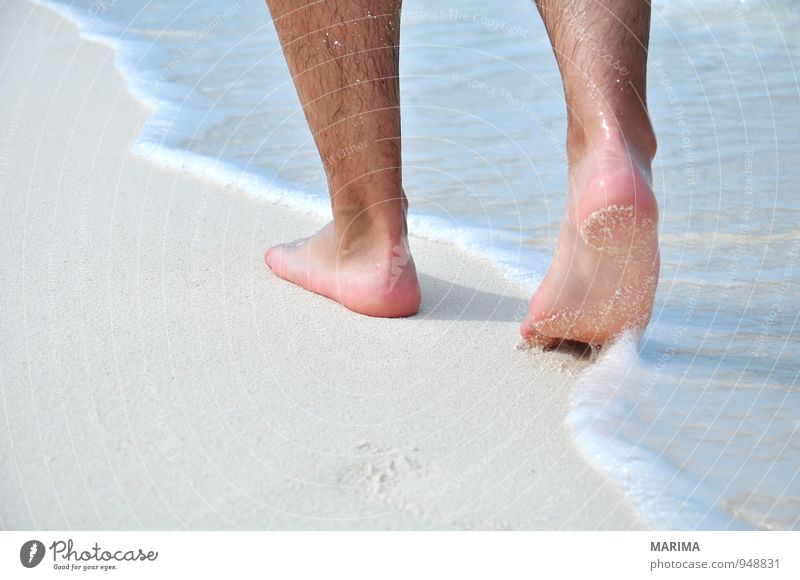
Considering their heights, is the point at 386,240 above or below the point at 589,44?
below

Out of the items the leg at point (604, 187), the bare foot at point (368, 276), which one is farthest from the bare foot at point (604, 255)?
the bare foot at point (368, 276)

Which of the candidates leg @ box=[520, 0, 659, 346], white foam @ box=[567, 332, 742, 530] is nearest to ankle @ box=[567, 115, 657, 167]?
leg @ box=[520, 0, 659, 346]

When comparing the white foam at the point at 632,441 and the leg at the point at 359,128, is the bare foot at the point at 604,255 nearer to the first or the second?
the white foam at the point at 632,441

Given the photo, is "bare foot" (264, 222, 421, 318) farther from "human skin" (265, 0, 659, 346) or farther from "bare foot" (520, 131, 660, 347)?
"bare foot" (520, 131, 660, 347)

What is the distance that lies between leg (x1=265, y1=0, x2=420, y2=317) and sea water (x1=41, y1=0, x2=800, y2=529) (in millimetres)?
380

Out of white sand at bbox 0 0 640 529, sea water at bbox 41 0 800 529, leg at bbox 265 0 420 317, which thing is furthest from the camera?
leg at bbox 265 0 420 317

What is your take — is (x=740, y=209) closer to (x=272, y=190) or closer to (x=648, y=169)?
(x=648, y=169)

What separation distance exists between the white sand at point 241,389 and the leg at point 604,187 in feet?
0.42

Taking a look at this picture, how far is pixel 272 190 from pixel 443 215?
17.9 inches

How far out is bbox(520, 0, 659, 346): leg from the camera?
1.41m

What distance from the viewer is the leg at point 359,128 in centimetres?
166

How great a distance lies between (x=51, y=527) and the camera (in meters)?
1.13

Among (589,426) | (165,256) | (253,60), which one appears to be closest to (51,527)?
(589,426)

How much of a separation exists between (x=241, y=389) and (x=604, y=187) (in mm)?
628
